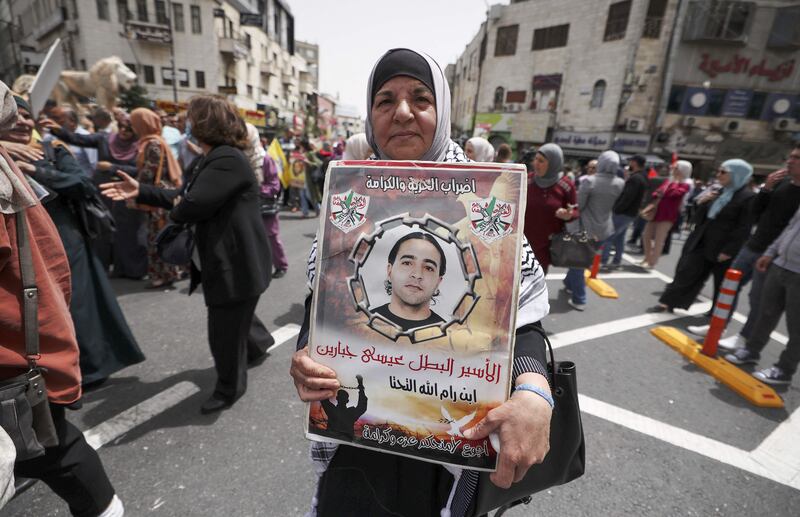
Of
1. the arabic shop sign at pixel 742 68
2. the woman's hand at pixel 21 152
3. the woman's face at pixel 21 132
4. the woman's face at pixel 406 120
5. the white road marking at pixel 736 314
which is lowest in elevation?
the white road marking at pixel 736 314

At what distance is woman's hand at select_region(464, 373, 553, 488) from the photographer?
812 mm

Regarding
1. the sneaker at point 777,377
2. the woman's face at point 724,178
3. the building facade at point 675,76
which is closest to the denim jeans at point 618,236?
the woman's face at point 724,178

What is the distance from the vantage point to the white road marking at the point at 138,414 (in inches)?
Answer: 92.5

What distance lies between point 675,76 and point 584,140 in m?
5.51

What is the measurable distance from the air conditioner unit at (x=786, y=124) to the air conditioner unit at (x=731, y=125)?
5.94ft

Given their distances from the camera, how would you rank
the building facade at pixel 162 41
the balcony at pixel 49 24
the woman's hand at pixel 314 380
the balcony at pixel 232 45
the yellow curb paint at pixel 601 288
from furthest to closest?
the balcony at pixel 232 45 < the balcony at pixel 49 24 < the building facade at pixel 162 41 < the yellow curb paint at pixel 601 288 < the woman's hand at pixel 314 380

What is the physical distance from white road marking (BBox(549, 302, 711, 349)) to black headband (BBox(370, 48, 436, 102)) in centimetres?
351

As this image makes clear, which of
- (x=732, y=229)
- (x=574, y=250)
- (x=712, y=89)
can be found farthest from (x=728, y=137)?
(x=574, y=250)

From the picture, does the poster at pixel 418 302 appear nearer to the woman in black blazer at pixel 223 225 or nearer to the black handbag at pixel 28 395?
the black handbag at pixel 28 395

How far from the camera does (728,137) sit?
2147 centimetres

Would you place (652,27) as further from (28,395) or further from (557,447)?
(28,395)

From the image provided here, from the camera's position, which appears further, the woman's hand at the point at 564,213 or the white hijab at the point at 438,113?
the woman's hand at the point at 564,213

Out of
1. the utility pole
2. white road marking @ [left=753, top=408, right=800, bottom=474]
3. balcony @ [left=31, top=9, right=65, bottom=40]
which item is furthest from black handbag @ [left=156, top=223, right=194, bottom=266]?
balcony @ [left=31, top=9, right=65, bottom=40]

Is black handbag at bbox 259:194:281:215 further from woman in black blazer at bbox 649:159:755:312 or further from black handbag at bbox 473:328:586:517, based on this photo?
woman in black blazer at bbox 649:159:755:312
